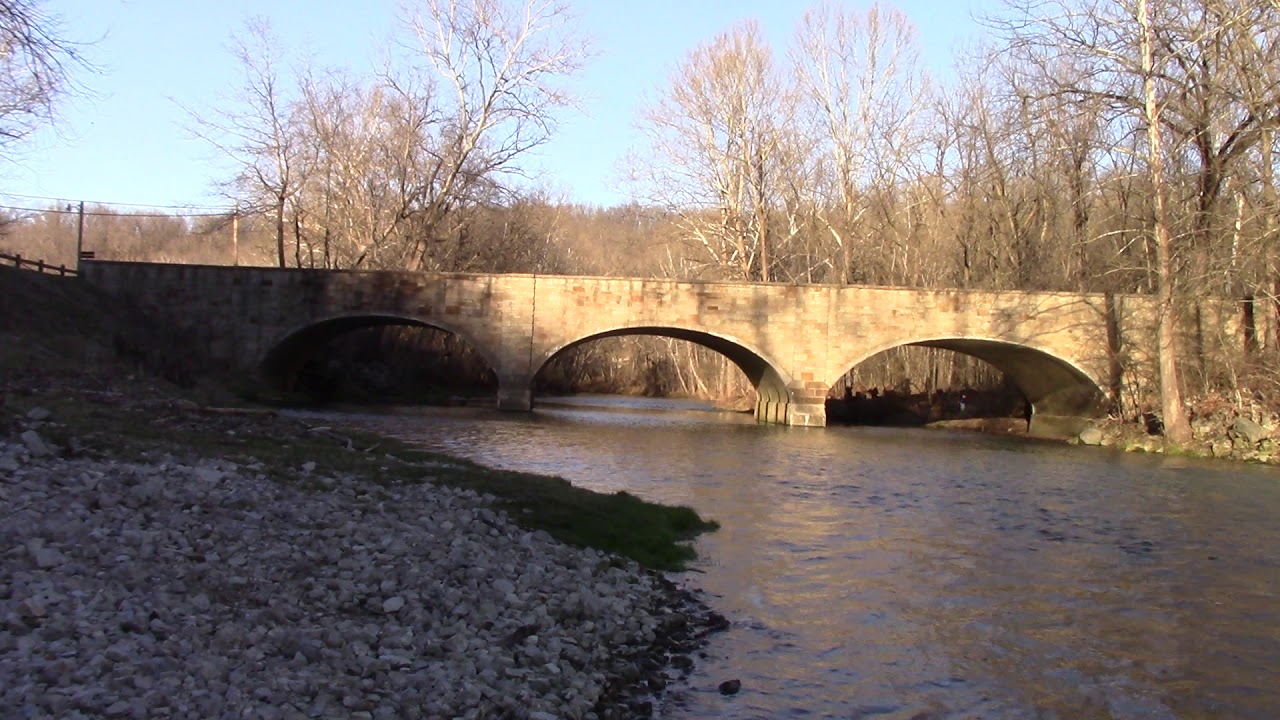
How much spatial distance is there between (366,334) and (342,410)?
45.5 ft

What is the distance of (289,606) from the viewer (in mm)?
7254

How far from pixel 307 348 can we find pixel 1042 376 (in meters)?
26.6

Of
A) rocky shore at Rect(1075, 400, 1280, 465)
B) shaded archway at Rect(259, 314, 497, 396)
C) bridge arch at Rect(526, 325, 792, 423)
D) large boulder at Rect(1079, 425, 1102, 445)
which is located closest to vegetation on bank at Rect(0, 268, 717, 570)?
shaded archway at Rect(259, 314, 497, 396)

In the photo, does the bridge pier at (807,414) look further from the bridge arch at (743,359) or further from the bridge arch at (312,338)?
the bridge arch at (312,338)

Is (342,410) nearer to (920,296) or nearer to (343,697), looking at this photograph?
(920,296)

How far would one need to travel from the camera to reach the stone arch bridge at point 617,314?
36.4 m

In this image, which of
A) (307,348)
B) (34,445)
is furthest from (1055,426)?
(34,445)

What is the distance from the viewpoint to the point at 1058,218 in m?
43.8

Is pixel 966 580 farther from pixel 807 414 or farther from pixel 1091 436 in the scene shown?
pixel 807 414

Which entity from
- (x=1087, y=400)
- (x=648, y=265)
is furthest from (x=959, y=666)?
(x=648, y=265)

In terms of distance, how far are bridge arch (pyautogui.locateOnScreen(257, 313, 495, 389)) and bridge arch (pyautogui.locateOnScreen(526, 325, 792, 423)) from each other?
230cm

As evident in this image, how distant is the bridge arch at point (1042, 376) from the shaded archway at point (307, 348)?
14533 millimetres

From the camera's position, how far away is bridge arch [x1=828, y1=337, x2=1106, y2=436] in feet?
121

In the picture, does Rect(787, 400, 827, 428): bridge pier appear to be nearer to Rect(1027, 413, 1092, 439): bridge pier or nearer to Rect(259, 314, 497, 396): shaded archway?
Rect(1027, 413, 1092, 439): bridge pier
